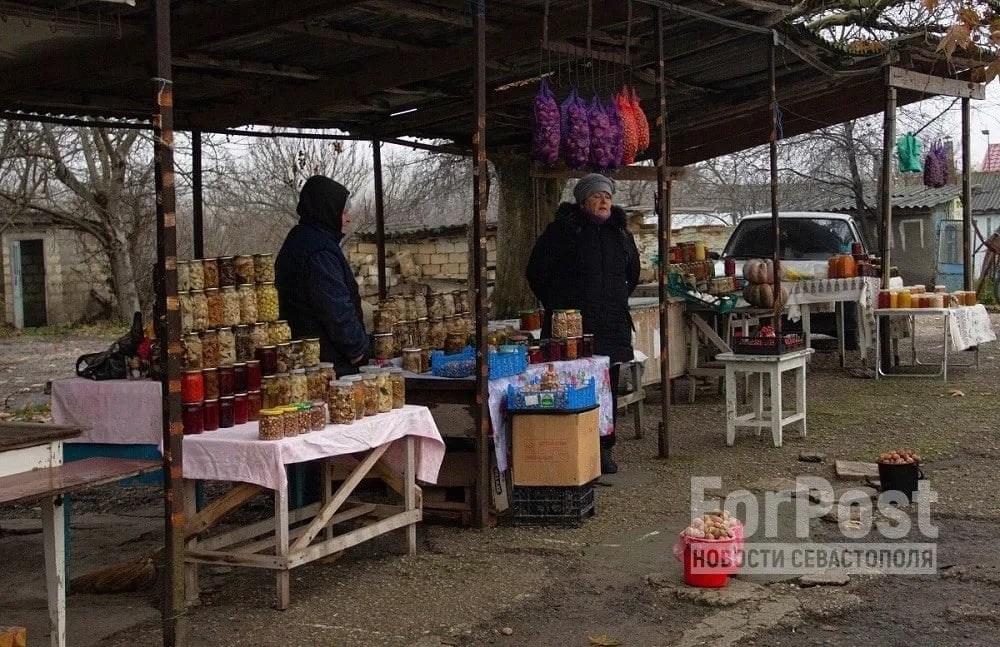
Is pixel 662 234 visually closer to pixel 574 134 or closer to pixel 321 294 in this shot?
pixel 574 134

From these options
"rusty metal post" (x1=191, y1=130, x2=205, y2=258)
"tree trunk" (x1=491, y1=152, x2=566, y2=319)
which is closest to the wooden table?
"rusty metal post" (x1=191, y1=130, x2=205, y2=258)

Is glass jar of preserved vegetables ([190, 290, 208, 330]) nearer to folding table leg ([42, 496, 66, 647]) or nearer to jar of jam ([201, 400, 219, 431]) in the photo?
jar of jam ([201, 400, 219, 431])

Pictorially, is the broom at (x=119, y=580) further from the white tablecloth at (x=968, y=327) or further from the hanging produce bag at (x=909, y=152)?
the hanging produce bag at (x=909, y=152)

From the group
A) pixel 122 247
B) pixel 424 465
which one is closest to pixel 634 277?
pixel 424 465

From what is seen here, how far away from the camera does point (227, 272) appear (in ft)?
20.1

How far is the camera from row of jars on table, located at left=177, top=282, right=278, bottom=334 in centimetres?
582

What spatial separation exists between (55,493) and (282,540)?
1277 millimetres

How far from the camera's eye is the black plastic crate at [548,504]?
23.5ft

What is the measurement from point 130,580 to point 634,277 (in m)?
4.53

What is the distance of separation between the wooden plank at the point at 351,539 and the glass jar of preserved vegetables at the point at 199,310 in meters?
1.23

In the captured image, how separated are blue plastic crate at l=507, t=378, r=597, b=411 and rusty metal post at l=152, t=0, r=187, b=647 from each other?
2625 millimetres

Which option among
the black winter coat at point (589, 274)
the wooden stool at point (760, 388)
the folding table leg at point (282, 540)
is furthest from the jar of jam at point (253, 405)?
the wooden stool at point (760, 388)

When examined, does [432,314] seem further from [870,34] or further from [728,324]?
[870,34]

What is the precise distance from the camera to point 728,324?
12.1 metres
